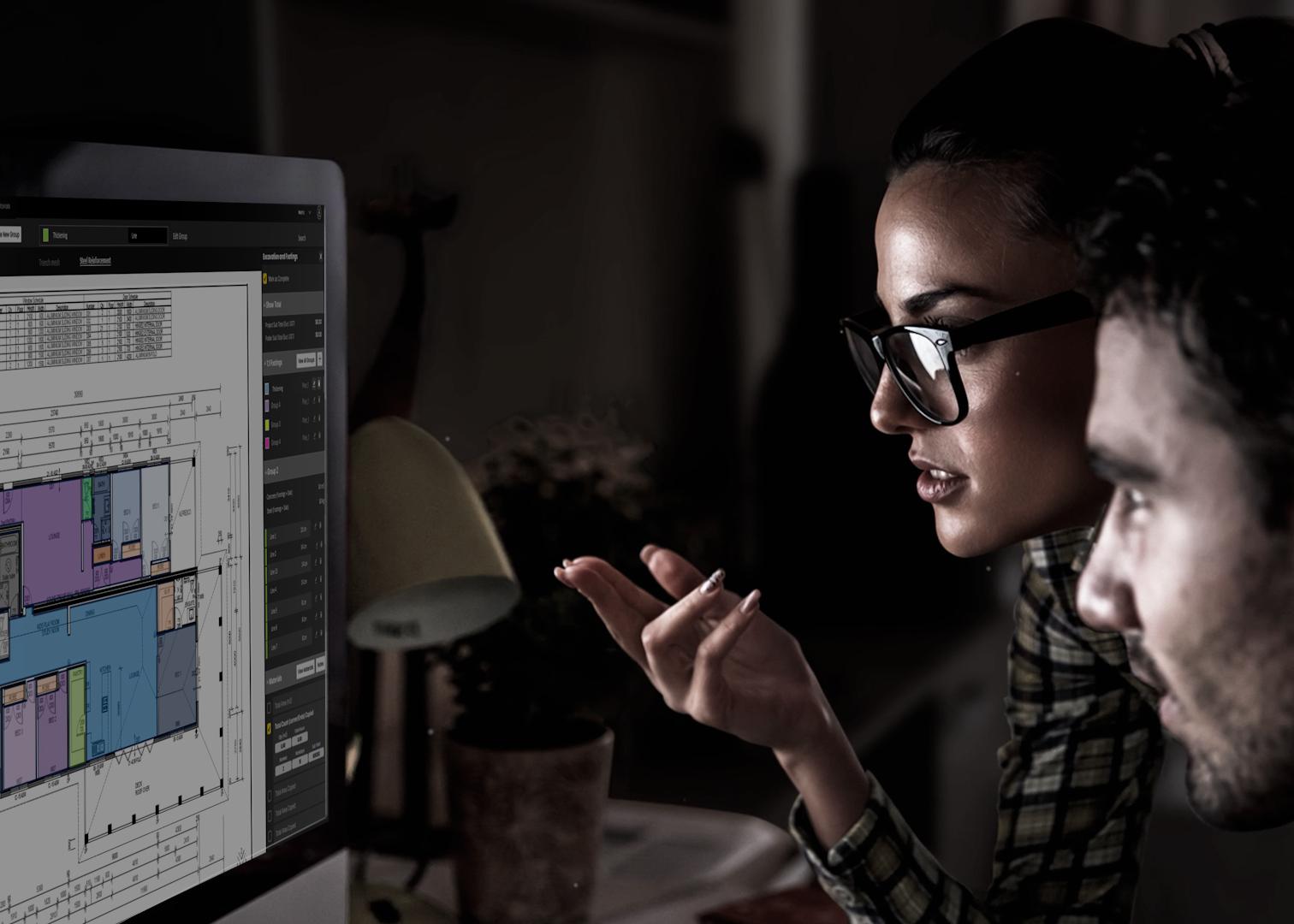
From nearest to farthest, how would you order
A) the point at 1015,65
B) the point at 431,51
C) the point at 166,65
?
the point at 1015,65
the point at 166,65
the point at 431,51

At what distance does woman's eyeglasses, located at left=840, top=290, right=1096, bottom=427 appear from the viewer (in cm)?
84

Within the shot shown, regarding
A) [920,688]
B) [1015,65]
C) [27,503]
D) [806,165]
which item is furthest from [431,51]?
[920,688]

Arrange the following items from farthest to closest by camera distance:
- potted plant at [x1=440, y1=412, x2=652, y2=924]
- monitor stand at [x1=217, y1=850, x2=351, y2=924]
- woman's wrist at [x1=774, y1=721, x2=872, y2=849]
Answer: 1. potted plant at [x1=440, y1=412, x2=652, y2=924]
2. woman's wrist at [x1=774, y1=721, x2=872, y2=849]
3. monitor stand at [x1=217, y1=850, x2=351, y2=924]

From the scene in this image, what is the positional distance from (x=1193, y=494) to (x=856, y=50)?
95 cm

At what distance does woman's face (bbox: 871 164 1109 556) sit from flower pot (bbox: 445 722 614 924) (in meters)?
0.40

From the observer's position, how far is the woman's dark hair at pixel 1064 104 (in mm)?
802

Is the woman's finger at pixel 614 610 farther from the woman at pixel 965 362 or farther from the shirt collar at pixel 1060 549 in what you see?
the shirt collar at pixel 1060 549

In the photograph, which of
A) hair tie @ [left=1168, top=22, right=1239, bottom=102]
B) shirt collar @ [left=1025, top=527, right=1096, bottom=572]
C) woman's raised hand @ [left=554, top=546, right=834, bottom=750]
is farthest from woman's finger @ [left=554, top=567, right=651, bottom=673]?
hair tie @ [left=1168, top=22, right=1239, bottom=102]

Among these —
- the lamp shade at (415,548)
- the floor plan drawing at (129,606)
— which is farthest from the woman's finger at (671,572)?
the floor plan drawing at (129,606)

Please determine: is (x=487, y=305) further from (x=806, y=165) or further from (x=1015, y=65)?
(x=1015, y=65)

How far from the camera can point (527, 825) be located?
3.70 ft

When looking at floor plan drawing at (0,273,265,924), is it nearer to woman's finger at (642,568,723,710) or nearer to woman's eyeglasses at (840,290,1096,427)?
woman's finger at (642,568,723,710)

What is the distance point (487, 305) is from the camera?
1.32 metres

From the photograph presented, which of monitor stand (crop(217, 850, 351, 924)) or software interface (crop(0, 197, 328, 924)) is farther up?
software interface (crop(0, 197, 328, 924))
